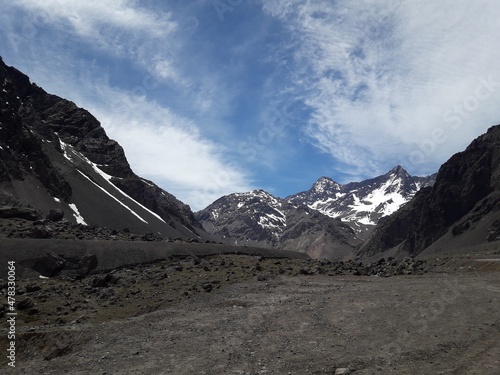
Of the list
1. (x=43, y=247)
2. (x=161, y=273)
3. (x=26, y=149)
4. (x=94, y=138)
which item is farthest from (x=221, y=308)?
(x=94, y=138)

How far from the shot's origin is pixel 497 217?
427ft

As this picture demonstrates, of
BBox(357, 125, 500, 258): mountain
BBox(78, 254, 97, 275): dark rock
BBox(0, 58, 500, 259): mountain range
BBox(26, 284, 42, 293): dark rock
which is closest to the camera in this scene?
BBox(26, 284, 42, 293): dark rock

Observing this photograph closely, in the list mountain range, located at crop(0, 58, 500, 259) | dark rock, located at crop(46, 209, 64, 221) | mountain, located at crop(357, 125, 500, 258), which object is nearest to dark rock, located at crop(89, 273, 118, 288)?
mountain range, located at crop(0, 58, 500, 259)

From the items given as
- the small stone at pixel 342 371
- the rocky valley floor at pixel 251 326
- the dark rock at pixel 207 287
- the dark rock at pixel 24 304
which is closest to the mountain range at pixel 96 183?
the dark rock at pixel 24 304

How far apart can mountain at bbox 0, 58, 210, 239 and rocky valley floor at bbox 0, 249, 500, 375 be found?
33126mm

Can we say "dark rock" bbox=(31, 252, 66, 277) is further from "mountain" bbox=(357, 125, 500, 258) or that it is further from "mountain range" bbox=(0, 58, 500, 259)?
"mountain" bbox=(357, 125, 500, 258)

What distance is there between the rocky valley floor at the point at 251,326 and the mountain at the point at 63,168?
109 ft

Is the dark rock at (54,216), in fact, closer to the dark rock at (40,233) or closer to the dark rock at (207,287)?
the dark rock at (40,233)

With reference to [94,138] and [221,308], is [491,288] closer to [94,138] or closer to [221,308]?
[221,308]

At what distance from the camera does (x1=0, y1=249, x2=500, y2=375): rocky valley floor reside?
53.0 feet

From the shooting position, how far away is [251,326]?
72.4ft

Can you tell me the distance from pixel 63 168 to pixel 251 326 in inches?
4223

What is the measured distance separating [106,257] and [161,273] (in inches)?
282

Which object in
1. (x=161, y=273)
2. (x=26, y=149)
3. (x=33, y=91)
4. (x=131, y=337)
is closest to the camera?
(x=131, y=337)
